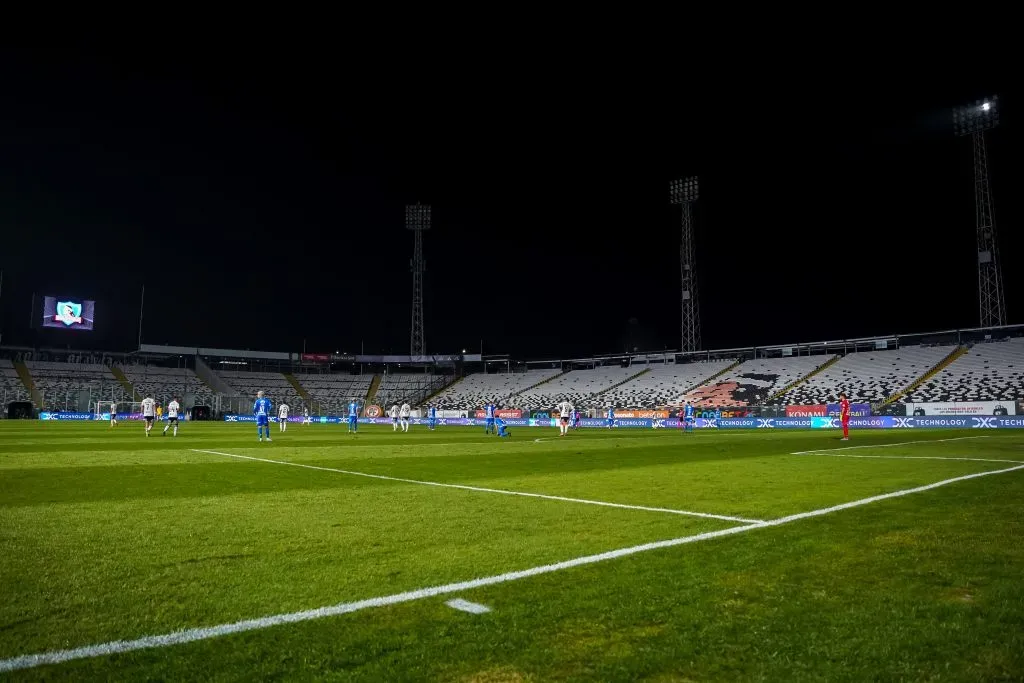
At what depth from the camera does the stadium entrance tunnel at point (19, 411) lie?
2119 inches

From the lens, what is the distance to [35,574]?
14.4ft

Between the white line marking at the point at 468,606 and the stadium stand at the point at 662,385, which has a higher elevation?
the stadium stand at the point at 662,385

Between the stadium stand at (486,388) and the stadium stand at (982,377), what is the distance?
39.7 m

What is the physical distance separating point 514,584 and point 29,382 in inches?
3057

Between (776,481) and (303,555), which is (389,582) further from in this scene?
(776,481)

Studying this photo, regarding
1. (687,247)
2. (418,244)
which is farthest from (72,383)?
(687,247)

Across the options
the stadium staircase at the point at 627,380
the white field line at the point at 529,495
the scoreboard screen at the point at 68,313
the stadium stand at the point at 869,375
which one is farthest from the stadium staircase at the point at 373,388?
the white field line at the point at 529,495

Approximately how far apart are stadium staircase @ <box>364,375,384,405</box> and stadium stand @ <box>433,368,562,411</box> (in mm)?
8719

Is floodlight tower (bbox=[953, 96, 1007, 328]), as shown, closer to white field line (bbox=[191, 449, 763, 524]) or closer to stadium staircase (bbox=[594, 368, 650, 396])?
stadium staircase (bbox=[594, 368, 650, 396])

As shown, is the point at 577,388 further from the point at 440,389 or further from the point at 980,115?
the point at 980,115

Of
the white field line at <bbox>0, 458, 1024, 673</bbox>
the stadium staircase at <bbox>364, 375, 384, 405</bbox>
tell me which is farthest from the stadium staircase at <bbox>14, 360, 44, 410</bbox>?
the white field line at <bbox>0, 458, 1024, 673</bbox>

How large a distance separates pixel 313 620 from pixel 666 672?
6.11 feet

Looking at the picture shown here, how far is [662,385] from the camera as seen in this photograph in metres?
63.1

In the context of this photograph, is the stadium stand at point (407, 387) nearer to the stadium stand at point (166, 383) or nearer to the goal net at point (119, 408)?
the stadium stand at point (166, 383)
